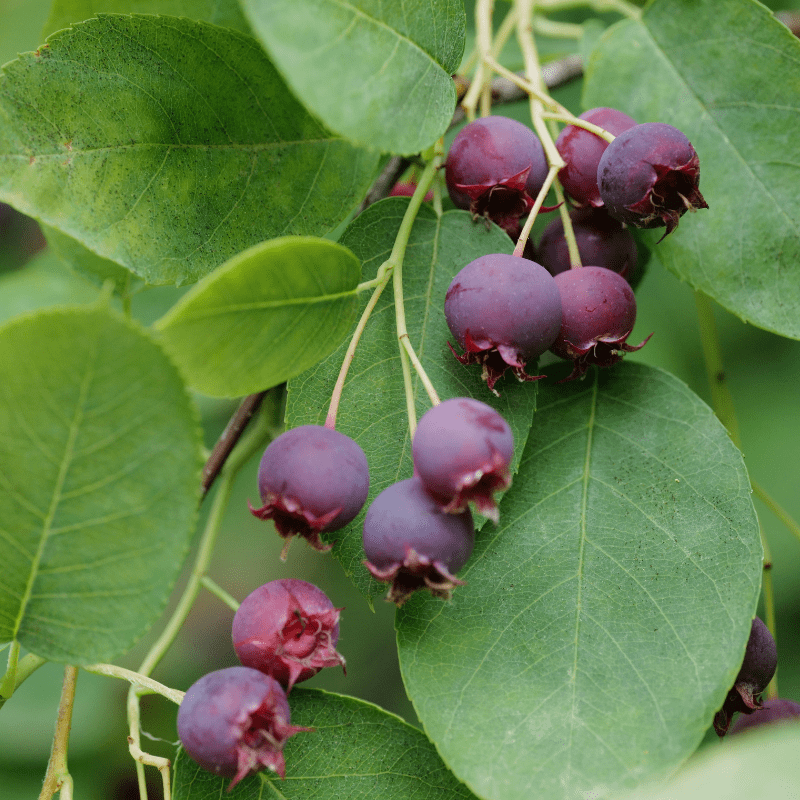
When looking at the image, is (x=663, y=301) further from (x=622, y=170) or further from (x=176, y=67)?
(x=176, y=67)

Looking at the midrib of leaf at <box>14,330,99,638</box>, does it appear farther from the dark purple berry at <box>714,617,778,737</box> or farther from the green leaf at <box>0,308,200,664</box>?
the dark purple berry at <box>714,617,778,737</box>

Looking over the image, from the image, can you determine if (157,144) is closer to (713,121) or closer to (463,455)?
(463,455)

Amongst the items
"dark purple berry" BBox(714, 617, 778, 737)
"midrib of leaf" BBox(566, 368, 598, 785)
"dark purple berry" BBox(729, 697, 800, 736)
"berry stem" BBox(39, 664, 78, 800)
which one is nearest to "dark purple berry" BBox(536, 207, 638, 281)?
"midrib of leaf" BBox(566, 368, 598, 785)

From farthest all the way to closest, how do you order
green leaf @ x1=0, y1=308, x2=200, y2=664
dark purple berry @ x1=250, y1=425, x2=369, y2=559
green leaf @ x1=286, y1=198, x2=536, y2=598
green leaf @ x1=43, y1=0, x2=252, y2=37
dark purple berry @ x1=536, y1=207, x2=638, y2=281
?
Answer: 1. green leaf @ x1=43, y1=0, x2=252, y2=37
2. dark purple berry @ x1=536, y1=207, x2=638, y2=281
3. green leaf @ x1=286, y1=198, x2=536, y2=598
4. dark purple berry @ x1=250, y1=425, x2=369, y2=559
5. green leaf @ x1=0, y1=308, x2=200, y2=664

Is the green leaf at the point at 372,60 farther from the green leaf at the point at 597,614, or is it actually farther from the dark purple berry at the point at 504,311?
the green leaf at the point at 597,614

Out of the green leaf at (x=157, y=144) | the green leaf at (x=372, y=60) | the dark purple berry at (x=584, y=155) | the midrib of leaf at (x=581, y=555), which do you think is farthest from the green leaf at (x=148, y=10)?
the midrib of leaf at (x=581, y=555)

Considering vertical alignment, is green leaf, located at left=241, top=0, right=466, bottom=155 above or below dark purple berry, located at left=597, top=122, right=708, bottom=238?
above

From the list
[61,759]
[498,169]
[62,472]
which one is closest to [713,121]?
[498,169]
